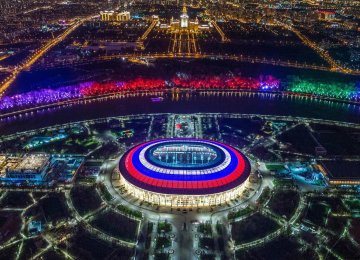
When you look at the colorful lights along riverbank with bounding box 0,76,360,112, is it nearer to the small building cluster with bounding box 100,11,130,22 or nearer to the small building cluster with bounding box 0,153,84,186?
the small building cluster with bounding box 0,153,84,186

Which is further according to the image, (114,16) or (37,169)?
(114,16)

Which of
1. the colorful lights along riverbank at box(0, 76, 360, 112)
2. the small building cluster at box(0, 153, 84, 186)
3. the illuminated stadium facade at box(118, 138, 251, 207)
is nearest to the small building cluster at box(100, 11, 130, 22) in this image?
the colorful lights along riverbank at box(0, 76, 360, 112)

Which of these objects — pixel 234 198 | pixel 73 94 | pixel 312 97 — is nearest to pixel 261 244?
pixel 234 198

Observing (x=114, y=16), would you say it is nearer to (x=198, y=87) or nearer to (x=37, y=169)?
(x=198, y=87)

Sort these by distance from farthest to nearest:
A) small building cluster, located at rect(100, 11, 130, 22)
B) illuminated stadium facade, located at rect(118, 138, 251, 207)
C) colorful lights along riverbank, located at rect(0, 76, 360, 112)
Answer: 1. small building cluster, located at rect(100, 11, 130, 22)
2. colorful lights along riverbank, located at rect(0, 76, 360, 112)
3. illuminated stadium facade, located at rect(118, 138, 251, 207)

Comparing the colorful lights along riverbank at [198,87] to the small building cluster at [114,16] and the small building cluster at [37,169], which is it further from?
the small building cluster at [114,16]

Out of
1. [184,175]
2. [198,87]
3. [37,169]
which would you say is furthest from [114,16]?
[184,175]
